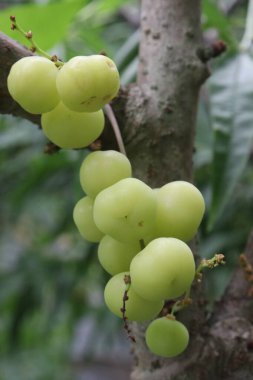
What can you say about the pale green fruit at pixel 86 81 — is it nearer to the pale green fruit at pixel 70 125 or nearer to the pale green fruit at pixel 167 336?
the pale green fruit at pixel 70 125

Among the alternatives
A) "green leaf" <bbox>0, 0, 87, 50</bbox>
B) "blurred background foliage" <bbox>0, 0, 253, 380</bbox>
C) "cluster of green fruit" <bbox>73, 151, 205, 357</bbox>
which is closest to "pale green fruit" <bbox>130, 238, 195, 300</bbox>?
"cluster of green fruit" <bbox>73, 151, 205, 357</bbox>

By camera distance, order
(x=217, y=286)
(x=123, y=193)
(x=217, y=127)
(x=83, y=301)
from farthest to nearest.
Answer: (x=83, y=301) → (x=217, y=286) → (x=217, y=127) → (x=123, y=193)

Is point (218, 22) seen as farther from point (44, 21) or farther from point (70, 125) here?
point (70, 125)

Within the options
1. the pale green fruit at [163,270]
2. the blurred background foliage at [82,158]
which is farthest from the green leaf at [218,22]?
the pale green fruit at [163,270]

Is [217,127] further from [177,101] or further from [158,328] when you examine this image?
[158,328]

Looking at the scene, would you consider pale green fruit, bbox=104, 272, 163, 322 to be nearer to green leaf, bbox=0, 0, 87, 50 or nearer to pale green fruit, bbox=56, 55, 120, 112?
pale green fruit, bbox=56, 55, 120, 112

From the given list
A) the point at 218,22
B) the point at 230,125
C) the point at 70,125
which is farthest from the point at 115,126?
the point at 218,22

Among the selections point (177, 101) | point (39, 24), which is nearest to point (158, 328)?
point (177, 101)
